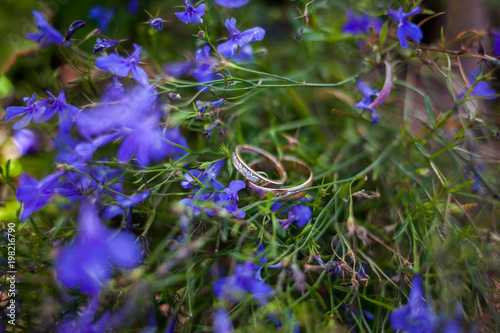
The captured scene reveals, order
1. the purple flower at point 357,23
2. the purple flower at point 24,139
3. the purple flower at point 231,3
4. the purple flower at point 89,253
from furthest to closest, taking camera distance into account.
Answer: the purple flower at point 357,23 < the purple flower at point 24,139 < the purple flower at point 231,3 < the purple flower at point 89,253

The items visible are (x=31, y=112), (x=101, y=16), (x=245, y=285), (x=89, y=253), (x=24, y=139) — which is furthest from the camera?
(x=101, y=16)

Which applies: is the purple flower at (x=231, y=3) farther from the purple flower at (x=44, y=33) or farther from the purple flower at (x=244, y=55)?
the purple flower at (x=44, y=33)

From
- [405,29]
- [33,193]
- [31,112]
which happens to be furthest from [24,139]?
[405,29]

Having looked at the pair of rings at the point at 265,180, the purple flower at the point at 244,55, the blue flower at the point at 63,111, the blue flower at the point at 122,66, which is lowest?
the pair of rings at the point at 265,180

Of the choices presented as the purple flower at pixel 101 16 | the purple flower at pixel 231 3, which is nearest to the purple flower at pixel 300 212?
the purple flower at pixel 231 3

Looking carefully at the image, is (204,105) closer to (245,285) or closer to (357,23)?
(245,285)

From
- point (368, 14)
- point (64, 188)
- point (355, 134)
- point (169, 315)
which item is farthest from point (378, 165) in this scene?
point (64, 188)

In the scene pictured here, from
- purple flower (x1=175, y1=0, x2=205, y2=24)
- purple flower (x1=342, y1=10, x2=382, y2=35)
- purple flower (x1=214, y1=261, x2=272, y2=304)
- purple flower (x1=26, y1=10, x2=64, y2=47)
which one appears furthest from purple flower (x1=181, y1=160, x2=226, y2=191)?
purple flower (x1=342, y1=10, x2=382, y2=35)
